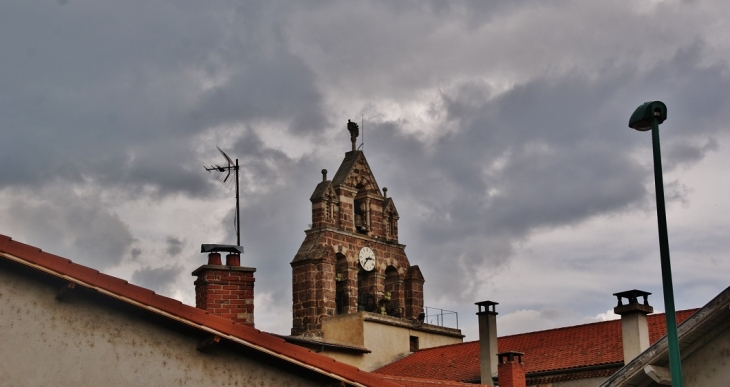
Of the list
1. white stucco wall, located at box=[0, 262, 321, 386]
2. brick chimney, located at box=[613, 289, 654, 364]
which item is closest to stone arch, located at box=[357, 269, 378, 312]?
brick chimney, located at box=[613, 289, 654, 364]

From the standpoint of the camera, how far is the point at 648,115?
13195 mm

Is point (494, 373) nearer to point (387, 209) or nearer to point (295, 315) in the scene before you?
point (295, 315)

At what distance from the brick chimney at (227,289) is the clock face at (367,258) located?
32.6 metres

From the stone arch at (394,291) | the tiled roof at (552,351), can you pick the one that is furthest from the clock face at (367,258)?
the tiled roof at (552,351)

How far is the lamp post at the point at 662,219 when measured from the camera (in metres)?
12.7

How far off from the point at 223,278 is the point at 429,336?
32354 millimetres

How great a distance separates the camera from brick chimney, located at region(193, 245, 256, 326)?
52.3 ft

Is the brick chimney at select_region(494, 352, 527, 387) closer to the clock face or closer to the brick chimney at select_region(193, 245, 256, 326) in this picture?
the brick chimney at select_region(193, 245, 256, 326)

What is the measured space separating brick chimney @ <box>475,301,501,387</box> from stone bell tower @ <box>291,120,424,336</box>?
12.6 metres

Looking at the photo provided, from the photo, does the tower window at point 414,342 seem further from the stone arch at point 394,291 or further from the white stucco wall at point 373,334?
the stone arch at point 394,291

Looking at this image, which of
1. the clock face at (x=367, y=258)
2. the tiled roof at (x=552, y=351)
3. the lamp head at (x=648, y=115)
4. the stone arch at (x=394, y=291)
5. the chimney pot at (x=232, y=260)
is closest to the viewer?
the lamp head at (x=648, y=115)

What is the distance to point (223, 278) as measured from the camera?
16.0 metres

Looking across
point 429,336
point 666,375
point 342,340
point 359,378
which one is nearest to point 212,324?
point 359,378

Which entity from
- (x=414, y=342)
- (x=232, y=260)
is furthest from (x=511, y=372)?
(x=232, y=260)
